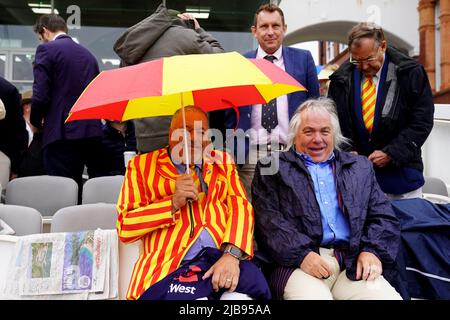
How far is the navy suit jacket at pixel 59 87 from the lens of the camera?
3639 mm

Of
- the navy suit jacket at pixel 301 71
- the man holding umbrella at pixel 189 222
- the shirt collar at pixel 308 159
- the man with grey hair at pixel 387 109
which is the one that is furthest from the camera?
the navy suit jacket at pixel 301 71

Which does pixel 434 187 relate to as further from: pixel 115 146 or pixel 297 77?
→ pixel 115 146

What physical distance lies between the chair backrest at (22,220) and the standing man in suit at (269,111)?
3.73 ft

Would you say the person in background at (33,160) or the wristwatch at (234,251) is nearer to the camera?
the wristwatch at (234,251)

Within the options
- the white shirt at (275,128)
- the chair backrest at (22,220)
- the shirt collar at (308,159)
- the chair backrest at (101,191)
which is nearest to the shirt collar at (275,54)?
the white shirt at (275,128)

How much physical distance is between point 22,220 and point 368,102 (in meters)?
2.03

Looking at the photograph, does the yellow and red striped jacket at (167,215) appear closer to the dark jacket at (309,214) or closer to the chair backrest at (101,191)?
the dark jacket at (309,214)

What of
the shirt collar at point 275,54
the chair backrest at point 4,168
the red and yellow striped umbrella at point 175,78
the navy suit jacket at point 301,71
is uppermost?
the shirt collar at point 275,54

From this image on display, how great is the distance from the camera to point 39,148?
4.23m

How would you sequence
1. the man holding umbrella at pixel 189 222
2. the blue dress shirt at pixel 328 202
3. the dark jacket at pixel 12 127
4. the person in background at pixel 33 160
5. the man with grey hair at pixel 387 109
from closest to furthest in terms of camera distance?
the man holding umbrella at pixel 189 222 < the blue dress shirt at pixel 328 202 < the man with grey hair at pixel 387 109 < the dark jacket at pixel 12 127 < the person in background at pixel 33 160

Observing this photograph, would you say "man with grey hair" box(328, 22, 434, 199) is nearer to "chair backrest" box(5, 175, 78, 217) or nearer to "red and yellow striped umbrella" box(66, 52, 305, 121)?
"red and yellow striped umbrella" box(66, 52, 305, 121)

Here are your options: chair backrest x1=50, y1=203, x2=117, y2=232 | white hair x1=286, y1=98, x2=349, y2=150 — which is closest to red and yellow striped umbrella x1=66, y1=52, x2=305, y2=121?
white hair x1=286, y1=98, x2=349, y2=150

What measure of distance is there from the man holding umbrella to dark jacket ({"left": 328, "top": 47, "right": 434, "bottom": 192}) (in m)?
1.00
